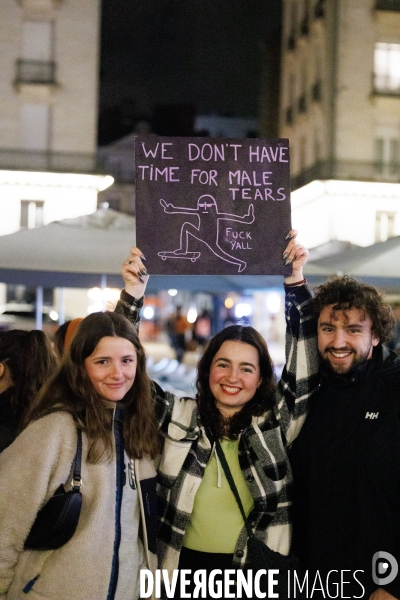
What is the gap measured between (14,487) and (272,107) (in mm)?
38689

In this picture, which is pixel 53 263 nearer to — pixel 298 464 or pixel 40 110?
pixel 298 464

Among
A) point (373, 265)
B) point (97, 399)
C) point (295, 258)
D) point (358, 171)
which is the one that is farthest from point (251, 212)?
point (358, 171)

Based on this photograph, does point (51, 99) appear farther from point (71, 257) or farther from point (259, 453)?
point (259, 453)

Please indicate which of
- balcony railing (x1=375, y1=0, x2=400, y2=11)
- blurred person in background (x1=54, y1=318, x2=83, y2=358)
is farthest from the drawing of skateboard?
balcony railing (x1=375, y1=0, x2=400, y2=11)

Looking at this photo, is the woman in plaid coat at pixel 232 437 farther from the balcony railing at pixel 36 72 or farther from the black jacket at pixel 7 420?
the balcony railing at pixel 36 72

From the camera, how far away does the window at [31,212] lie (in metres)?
26.5

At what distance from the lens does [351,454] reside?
9.95 ft

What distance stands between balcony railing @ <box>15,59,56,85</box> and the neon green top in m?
26.0

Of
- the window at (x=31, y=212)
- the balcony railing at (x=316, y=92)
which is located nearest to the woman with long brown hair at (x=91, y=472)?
the window at (x=31, y=212)

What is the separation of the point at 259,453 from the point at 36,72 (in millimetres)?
26390

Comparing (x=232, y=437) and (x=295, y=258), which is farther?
(x=295, y=258)

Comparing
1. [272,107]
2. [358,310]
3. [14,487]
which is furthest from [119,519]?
[272,107]

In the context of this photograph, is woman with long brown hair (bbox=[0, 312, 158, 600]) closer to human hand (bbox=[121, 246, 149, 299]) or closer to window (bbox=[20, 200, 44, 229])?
human hand (bbox=[121, 246, 149, 299])

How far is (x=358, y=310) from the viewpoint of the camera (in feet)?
10.6
